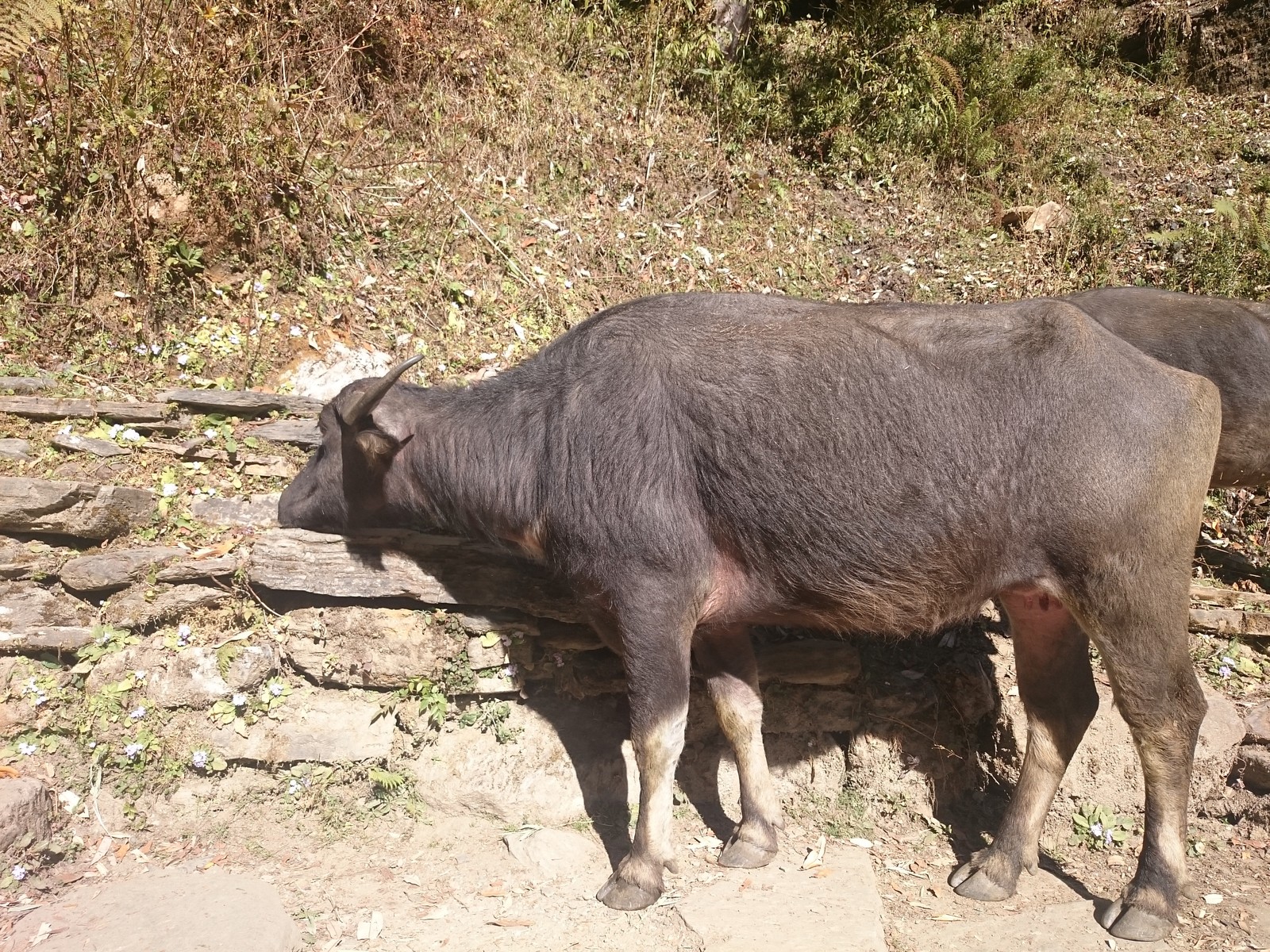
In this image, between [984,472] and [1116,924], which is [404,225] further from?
[1116,924]

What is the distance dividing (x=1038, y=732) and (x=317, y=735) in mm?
3952

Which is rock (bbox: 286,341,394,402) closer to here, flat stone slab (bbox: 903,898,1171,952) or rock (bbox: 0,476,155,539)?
rock (bbox: 0,476,155,539)

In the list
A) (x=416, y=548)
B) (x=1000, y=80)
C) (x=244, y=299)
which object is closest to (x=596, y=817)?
(x=416, y=548)

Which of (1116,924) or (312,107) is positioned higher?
(312,107)

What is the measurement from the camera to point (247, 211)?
745 cm

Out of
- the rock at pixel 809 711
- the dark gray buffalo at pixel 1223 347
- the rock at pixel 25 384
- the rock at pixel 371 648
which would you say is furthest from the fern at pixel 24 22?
the dark gray buffalo at pixel 1223 347

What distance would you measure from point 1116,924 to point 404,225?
7.22m

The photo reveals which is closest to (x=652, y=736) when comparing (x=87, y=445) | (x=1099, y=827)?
(x=1099, y=827)

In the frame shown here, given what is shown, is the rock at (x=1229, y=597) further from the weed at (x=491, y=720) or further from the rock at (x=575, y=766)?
the weed at (x=491, y=720)

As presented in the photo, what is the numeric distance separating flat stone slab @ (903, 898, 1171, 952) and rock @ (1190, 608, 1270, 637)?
2307 millimetres

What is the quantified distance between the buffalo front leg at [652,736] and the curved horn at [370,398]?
1704mm

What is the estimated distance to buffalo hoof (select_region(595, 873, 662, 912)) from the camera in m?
4.69

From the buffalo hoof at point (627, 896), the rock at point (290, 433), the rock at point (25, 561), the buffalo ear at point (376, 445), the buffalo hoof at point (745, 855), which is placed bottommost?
the buffalo hoof at point (745, 855)

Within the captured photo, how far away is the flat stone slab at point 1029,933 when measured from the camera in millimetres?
4605
